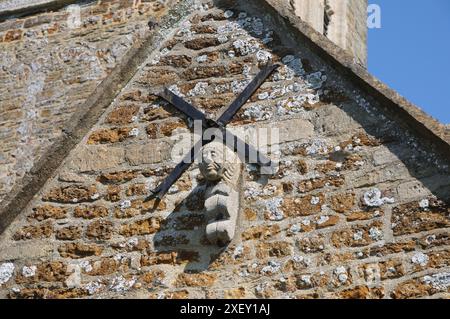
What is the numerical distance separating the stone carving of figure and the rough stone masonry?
65mm

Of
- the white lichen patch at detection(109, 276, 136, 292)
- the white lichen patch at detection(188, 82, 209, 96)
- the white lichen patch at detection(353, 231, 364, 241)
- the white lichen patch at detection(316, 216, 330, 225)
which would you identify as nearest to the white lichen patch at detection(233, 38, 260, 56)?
the white lichen patch at detection(188, 82, 209, 96)

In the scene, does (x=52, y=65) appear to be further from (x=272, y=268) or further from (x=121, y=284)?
(x=272, y=268)

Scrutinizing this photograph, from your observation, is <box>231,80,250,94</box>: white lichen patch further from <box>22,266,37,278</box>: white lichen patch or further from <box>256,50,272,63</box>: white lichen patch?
<box>22,266,37,278</box>: white lichen patch

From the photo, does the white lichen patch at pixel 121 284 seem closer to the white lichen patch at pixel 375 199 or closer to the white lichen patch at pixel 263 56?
the white lichen patch at pixel 375 199

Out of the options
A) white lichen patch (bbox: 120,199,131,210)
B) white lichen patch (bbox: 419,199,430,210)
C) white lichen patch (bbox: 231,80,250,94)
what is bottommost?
white lichen patch (bbox: 419,199,430,210)

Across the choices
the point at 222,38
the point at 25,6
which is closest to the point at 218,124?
the point at 222,38

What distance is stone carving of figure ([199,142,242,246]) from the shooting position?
8.29 m

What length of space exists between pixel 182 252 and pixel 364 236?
1.13 m

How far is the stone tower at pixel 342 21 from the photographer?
16859 mm

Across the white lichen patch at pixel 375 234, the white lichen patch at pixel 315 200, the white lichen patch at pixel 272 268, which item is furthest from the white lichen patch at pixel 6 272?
the white lichen patch at pixel 375 234

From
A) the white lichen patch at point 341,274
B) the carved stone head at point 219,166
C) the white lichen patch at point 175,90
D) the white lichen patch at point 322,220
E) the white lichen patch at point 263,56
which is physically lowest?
the white lichen patch at point 341,274

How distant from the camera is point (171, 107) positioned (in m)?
9.02
